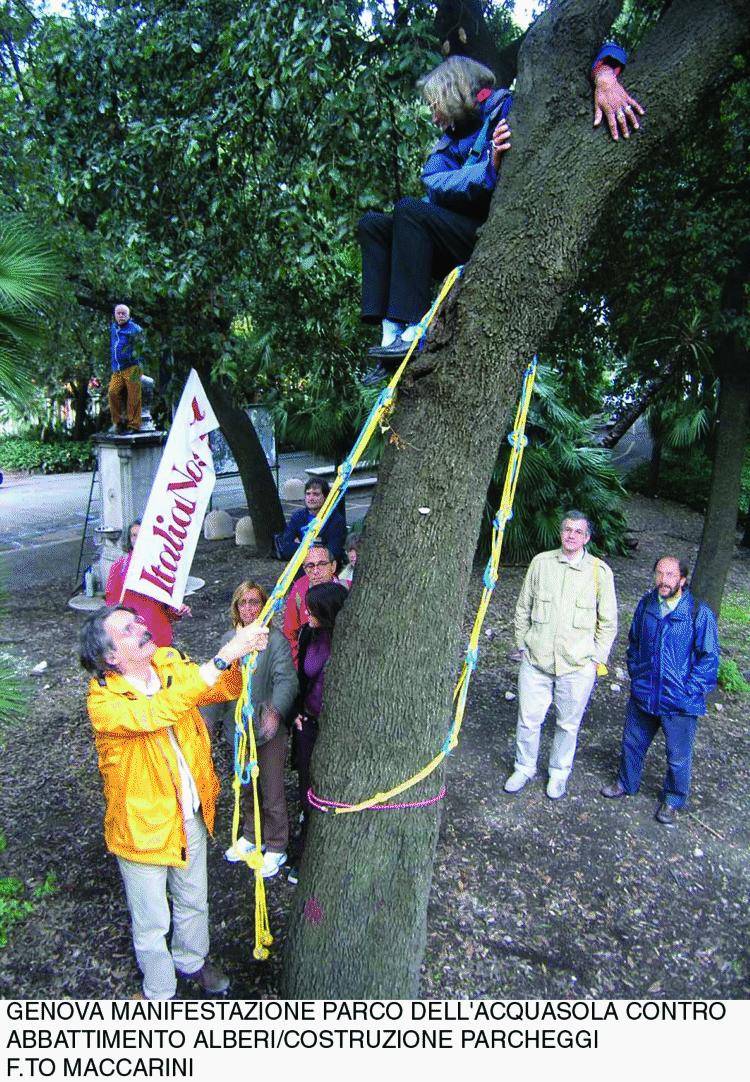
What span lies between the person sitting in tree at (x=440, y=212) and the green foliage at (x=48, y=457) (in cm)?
1774

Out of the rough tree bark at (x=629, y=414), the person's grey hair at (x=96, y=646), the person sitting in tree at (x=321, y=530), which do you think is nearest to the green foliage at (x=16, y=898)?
the person's grey hair at (x=96, y=646)

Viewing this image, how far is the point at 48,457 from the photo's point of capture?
1983 centimetres

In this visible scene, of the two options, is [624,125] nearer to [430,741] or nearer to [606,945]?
[430,741]

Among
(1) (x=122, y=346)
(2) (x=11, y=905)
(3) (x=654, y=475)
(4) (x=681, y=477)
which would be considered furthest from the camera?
(4) (x=681, y=477)

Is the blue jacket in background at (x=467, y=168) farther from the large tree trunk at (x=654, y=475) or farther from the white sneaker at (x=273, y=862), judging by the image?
the large tree trunk at (x=654, y=475)

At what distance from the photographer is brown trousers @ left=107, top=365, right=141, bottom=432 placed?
9492 millimetres

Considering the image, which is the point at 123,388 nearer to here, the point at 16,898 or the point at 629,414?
the point at 16,898

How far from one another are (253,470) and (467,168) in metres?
7.43

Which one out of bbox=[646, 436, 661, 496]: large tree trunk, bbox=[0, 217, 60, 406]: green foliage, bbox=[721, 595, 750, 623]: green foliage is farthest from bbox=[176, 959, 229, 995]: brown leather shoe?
bbox=[646, 436, 661, 496]: large tree trunk

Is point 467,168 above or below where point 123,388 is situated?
above

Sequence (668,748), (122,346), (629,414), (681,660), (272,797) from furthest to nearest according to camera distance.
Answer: (629,414) < (122,346) < (668,748) < (681,660) < (272,797)

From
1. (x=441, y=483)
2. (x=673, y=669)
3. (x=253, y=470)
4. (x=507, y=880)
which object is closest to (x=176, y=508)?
(x=441, y=483)

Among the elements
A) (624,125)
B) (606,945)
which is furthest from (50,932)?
(624,125)

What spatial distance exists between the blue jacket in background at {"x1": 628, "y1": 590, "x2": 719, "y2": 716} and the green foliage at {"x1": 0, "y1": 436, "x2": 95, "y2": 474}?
1750cm
